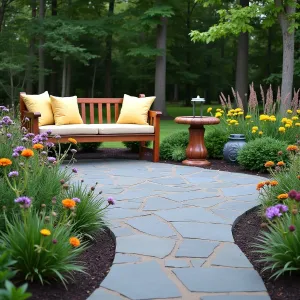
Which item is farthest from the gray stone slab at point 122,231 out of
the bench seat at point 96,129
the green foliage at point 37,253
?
the bench seat at point 96,129

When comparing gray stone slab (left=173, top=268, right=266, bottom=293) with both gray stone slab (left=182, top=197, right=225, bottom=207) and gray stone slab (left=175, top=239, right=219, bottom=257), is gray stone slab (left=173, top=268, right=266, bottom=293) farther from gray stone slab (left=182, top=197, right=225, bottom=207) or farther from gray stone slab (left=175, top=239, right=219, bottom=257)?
gray stone slab (left=182, top=197, right=225, bottom=207)

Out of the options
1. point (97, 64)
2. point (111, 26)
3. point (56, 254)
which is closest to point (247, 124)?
point (56, 254)

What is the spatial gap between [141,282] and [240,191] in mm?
2522

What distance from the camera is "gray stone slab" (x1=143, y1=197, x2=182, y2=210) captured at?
3994 millimetres

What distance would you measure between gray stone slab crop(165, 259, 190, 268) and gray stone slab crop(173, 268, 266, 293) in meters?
0.06

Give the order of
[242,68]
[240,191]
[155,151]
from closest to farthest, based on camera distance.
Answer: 1. [240,191]
2. [155,151]
3. [242,68]

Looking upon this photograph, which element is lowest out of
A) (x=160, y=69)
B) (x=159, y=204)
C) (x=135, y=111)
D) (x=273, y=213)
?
(x=159, y=204)

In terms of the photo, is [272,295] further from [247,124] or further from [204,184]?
[247,124]

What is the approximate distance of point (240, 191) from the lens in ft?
15.4

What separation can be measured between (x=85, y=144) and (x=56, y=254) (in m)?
5.50

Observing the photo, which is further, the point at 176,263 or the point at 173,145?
the point at 173,145

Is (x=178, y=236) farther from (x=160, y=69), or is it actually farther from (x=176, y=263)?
(x=160, y=69)

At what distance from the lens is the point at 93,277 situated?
7.99 feet

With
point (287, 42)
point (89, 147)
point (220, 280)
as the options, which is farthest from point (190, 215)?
point (287, 42)
